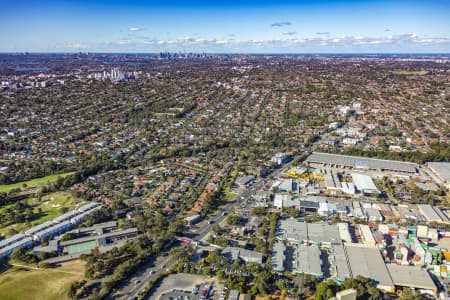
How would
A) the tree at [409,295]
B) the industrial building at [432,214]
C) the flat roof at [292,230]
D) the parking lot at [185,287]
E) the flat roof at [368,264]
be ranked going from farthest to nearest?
the industrial building at [432,214], the flat roof at [292,230], the flat roof at [368,264], the parking lot at [185,287], the tree at [409,295]

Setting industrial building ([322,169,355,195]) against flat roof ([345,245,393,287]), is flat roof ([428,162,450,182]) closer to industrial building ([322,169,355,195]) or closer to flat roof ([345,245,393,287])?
industrial building ([322,169,355,195])

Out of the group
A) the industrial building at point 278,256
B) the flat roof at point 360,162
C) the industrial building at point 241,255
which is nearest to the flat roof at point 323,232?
the industrial building at point 278,256

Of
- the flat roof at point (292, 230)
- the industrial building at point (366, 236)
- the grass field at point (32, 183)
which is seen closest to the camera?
the industrial building at point (366, 236)

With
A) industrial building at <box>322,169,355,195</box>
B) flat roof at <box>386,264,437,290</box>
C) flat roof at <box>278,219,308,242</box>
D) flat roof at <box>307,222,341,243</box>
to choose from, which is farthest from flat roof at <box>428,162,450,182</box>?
flat roof at <box>278,219,308,242</box>

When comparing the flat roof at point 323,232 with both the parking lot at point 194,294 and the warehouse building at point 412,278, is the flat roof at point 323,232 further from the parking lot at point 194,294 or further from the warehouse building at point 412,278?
the parking lot at point 194,294

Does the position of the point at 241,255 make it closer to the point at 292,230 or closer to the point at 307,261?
the point at 307,261

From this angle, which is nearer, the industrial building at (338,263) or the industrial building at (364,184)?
the industrial building at (338,263)

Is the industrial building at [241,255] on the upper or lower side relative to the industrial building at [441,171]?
lower
